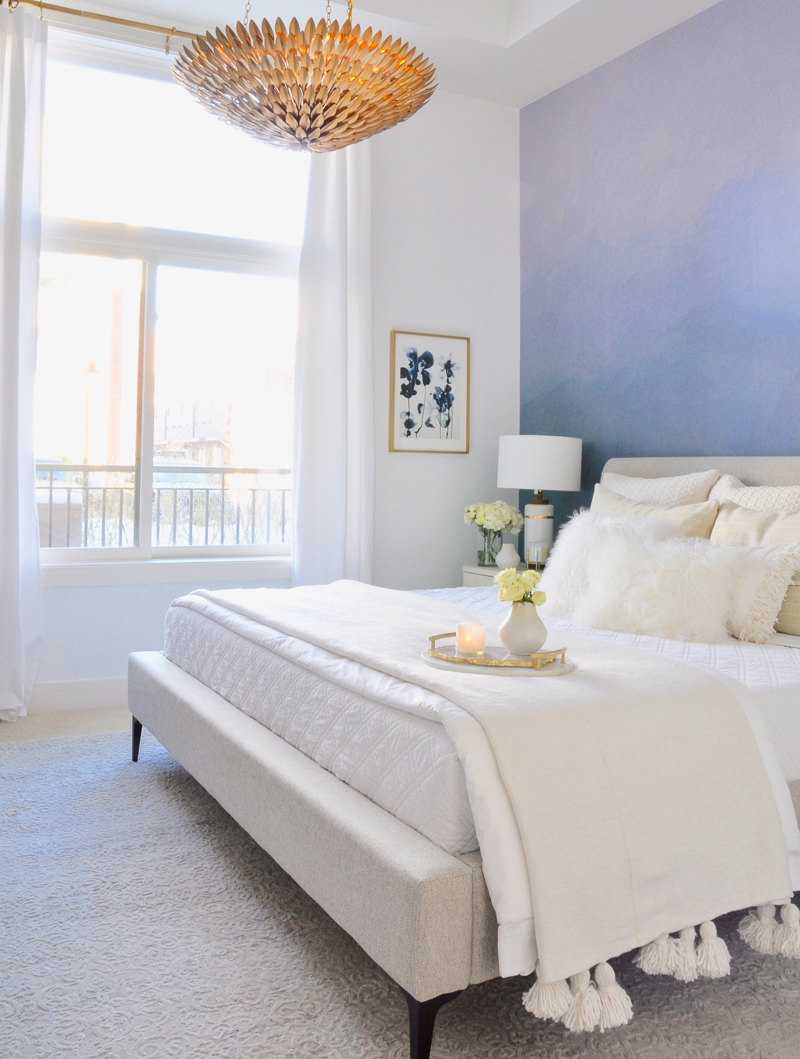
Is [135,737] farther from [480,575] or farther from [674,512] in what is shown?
[674,512]

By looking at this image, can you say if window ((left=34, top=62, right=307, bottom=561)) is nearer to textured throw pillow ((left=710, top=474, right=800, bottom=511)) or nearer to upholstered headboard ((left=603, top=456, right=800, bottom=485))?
upholstered headboard ((left=603, top=456, right=800, bottom=485))

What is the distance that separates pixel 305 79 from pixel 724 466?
2208 mm

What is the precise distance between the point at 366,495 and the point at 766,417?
1966mm

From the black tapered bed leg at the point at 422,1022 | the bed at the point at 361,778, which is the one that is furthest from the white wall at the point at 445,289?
the black tapered bed leg at the point at 422,1022

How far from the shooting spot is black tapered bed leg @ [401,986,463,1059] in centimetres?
155

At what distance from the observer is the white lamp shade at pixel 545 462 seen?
4297 millimetres

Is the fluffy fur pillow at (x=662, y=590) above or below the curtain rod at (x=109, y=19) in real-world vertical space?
below

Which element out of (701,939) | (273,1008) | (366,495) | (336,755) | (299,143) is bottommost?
(273,1008)

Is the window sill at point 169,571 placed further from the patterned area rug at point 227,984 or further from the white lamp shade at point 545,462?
the patterned area rug at point 227,984

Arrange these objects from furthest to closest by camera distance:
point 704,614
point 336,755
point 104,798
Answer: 1. point 104,798
2. point 704,614
3. point 336,755

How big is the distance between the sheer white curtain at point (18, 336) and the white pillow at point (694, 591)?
97.8 inches

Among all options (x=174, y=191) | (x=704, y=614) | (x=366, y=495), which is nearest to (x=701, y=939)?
(x=704, y=614)

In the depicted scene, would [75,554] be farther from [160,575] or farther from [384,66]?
[384,66]

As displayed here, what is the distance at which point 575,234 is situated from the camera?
462 centimetres
